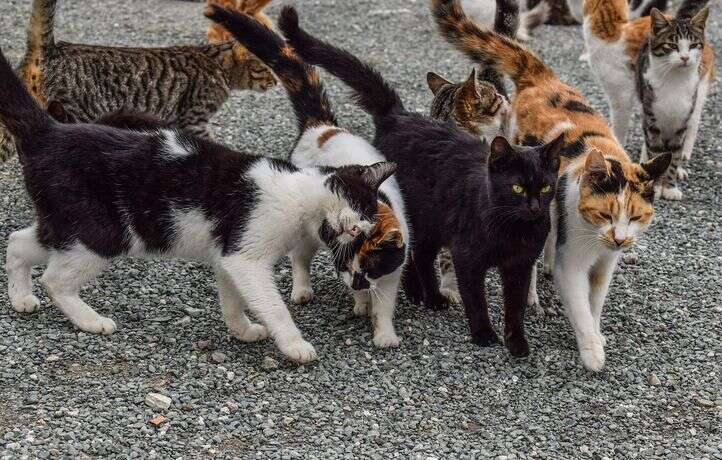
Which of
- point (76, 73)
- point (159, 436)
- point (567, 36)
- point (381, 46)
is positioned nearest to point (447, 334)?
point (159, 436)

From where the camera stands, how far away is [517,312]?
487 cm

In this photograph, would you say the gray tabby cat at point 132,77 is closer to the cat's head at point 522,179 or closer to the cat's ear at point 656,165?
the cat's head at point 522,179

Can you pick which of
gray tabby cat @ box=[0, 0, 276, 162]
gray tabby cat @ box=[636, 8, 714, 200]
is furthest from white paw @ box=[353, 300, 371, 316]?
gray tabby cat @ box=[636, 8, 714, 200]

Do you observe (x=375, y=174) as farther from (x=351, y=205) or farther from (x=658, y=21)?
(x=658, y=21)

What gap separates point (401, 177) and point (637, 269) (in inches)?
70.8

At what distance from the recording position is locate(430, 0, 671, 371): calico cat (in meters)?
4.66

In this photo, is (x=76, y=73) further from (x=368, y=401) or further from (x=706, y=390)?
(x=706, y=390)

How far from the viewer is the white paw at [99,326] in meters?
4.75

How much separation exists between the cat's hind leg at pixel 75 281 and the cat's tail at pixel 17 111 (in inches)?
23.0

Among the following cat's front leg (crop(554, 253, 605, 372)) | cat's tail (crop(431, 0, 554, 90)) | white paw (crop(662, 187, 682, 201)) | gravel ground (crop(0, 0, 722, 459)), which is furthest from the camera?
white paw (crop(662, 187, 682, 201))

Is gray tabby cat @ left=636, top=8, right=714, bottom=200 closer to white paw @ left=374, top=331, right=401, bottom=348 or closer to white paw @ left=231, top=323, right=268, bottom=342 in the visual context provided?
white paw @ left=374, top=331, right=401, bottom=348

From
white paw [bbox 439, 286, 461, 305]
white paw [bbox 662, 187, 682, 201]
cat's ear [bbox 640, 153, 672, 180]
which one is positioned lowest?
white paw [bbox 662, 187, 682, 201]

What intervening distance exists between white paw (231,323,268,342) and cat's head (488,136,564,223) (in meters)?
A: 1.34

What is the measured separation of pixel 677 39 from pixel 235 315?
4.20 metres
